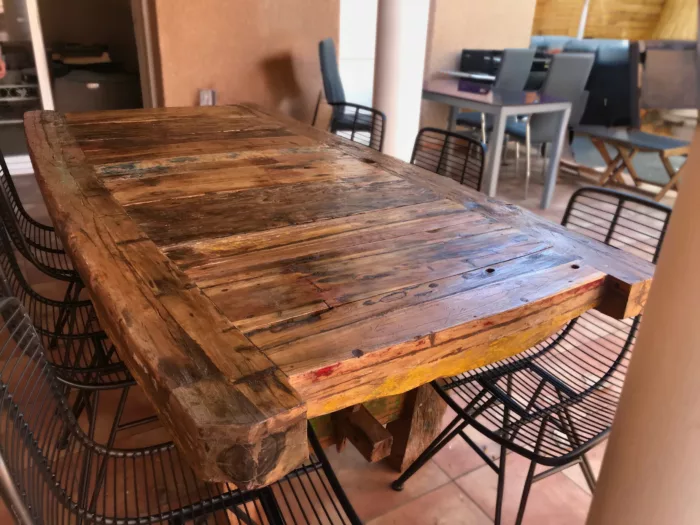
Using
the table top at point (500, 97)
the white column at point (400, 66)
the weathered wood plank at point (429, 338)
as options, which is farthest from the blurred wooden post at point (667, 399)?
the table top at point (500, 97)

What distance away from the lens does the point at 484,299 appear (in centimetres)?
110

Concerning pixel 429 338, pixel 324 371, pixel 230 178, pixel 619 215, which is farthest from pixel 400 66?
pixel 324 371

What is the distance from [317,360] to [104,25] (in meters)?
5.99

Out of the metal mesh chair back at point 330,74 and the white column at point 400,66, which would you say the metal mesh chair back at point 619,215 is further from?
the metal mesh chair back at point 330,74

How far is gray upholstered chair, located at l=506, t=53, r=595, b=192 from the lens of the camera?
173 inches

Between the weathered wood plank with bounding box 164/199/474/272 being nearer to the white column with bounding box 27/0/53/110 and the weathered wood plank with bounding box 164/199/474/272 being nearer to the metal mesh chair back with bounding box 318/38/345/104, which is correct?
the metal mesh chair back with bounding box 318/38/345/104

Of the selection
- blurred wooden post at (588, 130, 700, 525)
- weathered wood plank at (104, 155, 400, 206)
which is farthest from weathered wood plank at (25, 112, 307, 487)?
blurred wooden post at (588, 130, 700, 525)

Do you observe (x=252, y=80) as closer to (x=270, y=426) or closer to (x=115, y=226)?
(x=115, y=226)

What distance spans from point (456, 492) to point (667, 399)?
1.19 metres

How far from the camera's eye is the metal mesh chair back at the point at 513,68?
477cm

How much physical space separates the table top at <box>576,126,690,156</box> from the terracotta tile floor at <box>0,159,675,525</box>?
3201 millimetres

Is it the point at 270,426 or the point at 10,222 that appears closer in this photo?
the point at 270,426

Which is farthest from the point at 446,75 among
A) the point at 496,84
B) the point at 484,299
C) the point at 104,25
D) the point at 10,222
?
the point at 484,299

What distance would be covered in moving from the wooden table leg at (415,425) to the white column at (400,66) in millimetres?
2062
